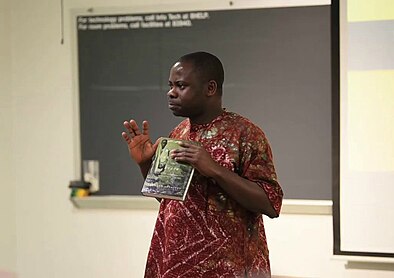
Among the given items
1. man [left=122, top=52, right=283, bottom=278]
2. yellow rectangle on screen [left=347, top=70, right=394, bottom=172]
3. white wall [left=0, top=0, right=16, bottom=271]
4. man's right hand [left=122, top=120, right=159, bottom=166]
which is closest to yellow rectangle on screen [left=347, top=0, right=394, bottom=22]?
yellow rectangle on screen [left=347, top=70, right=394, bottom=172]

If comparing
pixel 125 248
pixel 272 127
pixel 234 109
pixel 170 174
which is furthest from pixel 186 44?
pixel 170 174

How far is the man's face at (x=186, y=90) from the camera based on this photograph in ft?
5.35

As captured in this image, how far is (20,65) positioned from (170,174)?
175 centimetres

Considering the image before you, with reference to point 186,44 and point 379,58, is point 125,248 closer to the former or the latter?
point 186,44

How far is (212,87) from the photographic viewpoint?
1.66m

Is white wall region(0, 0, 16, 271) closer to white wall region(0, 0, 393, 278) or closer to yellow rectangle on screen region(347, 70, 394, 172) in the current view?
white wall region(0, 0, 393, 278)

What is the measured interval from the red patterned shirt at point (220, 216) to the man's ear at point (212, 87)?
8cm

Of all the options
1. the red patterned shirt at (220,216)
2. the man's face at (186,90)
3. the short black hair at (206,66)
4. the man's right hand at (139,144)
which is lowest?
the red patterned shirt at (220,216)

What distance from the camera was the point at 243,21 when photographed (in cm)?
278

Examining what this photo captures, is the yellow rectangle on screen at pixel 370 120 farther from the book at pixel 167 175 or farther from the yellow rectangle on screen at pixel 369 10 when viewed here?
the book at pixel 167 175

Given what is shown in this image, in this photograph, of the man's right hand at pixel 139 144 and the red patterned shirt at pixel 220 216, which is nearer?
the red patterned shirt at pixel 220 216

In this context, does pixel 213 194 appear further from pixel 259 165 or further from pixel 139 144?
pixel 139 144

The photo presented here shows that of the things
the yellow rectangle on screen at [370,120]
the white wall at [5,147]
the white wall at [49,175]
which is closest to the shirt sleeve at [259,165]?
the yellow rectangle on screen at [370,120]

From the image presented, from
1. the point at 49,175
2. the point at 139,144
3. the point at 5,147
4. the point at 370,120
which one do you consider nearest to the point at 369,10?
the point at 370,120
